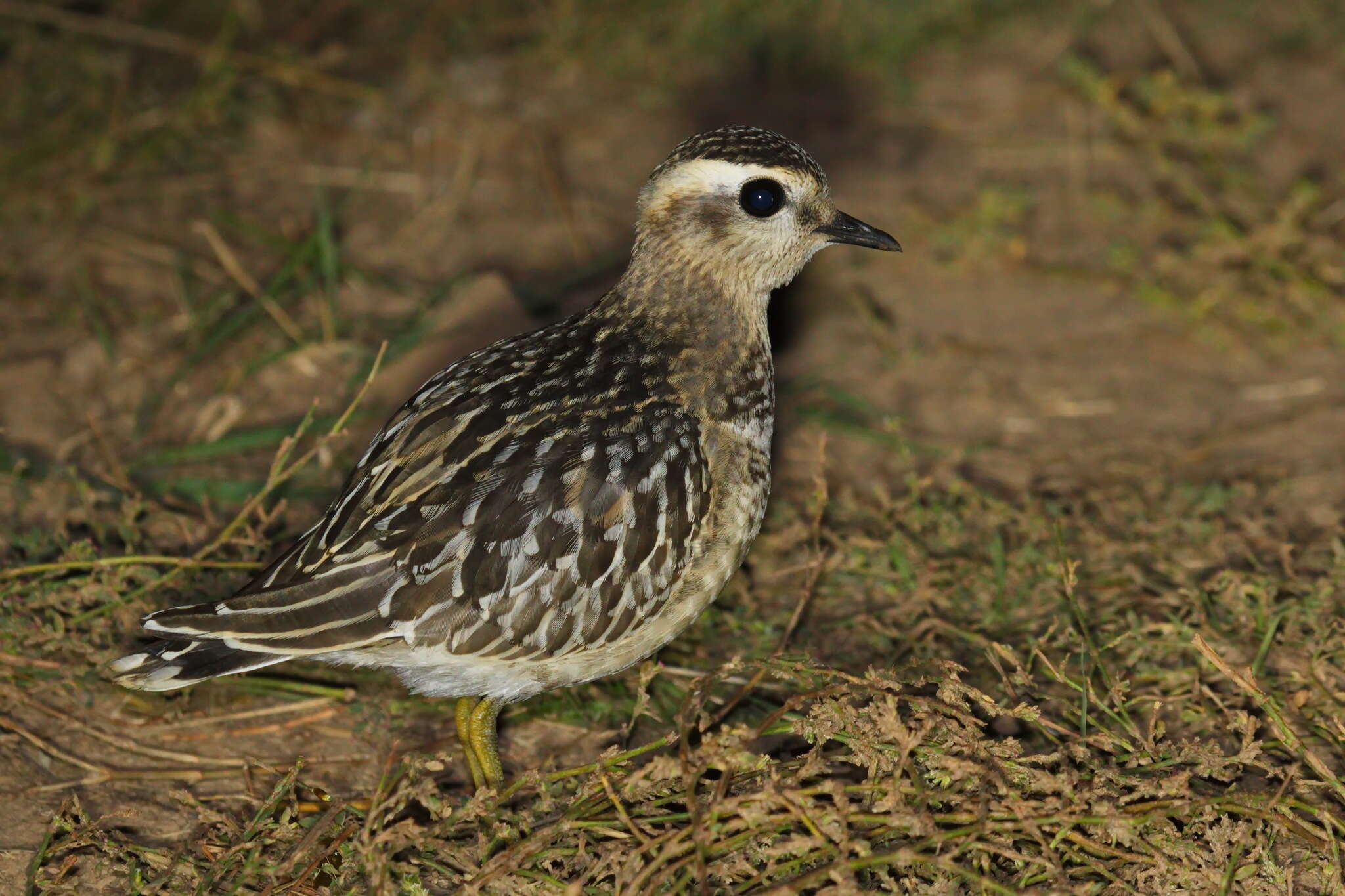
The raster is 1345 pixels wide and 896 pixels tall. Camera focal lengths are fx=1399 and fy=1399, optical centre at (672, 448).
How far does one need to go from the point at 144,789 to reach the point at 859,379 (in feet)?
11.5

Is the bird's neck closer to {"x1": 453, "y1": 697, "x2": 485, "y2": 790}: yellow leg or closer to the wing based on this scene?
the wing

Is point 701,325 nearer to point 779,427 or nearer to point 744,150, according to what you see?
point 744,150

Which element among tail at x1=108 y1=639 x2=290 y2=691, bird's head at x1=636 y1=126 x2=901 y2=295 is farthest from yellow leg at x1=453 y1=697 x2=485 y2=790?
bird's head at x1=636 y1=126 x2=901 y2=295

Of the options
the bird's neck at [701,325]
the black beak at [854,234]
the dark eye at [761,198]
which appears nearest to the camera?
the bird's neck at [701,325]

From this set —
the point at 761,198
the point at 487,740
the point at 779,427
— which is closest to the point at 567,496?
the point at 487,740

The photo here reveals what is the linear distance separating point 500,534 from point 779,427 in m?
2.34

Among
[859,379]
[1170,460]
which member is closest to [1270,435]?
[1170,460]

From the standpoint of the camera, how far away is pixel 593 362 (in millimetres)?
4484

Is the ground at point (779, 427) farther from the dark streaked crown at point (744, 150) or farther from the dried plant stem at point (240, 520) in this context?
the dark streaked crown at point (744, 150)

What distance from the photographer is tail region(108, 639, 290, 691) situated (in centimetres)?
395

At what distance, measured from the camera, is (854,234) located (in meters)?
4.86

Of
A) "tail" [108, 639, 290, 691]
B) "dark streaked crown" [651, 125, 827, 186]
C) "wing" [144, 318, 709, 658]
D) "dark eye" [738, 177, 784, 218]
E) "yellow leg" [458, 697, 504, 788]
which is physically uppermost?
"dark streaked crown" [651, 125, 827, 186]

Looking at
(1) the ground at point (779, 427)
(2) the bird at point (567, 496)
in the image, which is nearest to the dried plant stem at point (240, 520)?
(1) the ground at point (779, 427)

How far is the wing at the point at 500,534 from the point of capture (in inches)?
157
